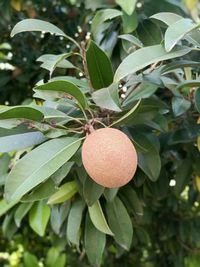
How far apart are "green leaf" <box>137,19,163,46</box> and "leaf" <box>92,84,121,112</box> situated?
34 cm

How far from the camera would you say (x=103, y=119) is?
642 mm

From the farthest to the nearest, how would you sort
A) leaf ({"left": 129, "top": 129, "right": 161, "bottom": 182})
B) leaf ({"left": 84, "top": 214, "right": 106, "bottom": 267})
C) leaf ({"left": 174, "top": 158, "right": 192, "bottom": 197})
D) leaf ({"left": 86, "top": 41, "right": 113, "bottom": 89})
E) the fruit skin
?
1. leaf ({"left": 174, "top": 158, "right": 192, "bottom": 197})
2. leaf ({"left": 84, "top": 214, "right": 106, "bottom": 267})
3. leaf ({"left": 129, "top": 129, "right": 161, "bottom": 182})
4. leaf ({"left": 86, "top": 41, "right": 113, "bottom": 89})
5. the fruit skin

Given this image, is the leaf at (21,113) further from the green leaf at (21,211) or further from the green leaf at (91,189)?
the green leaf at (21,211)

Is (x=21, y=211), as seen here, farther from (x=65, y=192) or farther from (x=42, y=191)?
(x=42, y=191)

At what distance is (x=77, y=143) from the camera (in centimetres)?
58

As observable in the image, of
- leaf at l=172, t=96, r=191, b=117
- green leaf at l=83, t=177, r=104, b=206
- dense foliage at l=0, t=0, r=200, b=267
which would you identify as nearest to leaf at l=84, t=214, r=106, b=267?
dense foliage at l=0, t=0, r=200, b=267

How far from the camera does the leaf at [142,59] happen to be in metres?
0.57

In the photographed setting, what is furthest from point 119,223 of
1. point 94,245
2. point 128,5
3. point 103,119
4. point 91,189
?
point 128,5

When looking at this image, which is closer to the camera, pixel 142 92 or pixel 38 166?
pixel 38 166

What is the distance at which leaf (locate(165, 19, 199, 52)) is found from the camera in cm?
55

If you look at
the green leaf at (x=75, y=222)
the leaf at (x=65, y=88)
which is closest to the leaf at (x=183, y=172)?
the green leaf at (x=75, y=222)

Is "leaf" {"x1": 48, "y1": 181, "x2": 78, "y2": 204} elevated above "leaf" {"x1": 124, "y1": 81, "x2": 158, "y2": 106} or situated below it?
below

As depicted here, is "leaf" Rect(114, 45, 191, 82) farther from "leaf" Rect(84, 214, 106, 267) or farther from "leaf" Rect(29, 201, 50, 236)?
"leaf" Rect(29, 201, 50, 236)

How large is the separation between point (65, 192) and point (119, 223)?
0.40 feet
